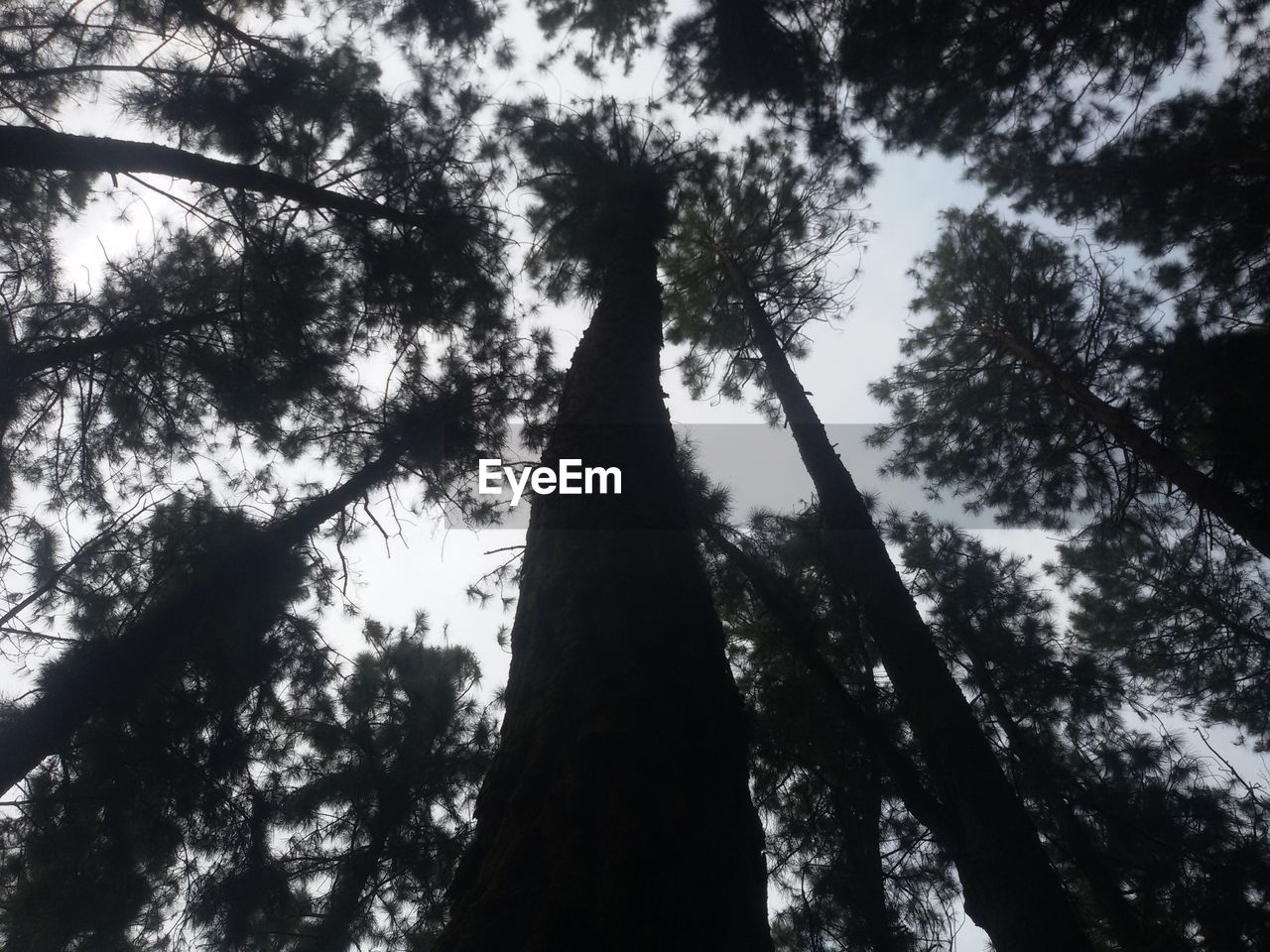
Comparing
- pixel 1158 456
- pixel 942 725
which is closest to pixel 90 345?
pixel 942 725

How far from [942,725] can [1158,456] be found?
4154 mm

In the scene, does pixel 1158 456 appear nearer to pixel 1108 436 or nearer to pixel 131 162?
pixel 1108 436

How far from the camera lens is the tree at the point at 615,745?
131 cm

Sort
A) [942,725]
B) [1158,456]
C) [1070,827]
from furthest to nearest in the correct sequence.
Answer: [1158,456], [1070,827], [942,725]

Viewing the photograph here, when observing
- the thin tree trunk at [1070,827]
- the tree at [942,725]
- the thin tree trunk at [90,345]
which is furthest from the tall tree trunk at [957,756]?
the thin tree trunk at [90,345]

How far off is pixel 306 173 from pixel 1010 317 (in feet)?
26.6

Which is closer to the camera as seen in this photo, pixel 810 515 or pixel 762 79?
pixel 762 79

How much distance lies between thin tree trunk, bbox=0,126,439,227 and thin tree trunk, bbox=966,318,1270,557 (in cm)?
736

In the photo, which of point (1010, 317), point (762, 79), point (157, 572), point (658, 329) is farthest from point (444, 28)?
point (1010, 317)

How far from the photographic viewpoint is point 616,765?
5.16 ft

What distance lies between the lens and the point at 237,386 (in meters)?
5.22

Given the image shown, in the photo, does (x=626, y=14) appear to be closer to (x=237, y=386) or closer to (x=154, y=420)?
(x=237, y=386)

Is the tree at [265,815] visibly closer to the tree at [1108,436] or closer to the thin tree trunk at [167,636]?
the thin tree trunk at [167,636]

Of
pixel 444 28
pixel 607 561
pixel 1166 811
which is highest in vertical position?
pixel 444 28
